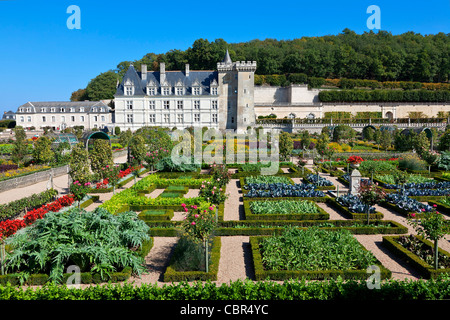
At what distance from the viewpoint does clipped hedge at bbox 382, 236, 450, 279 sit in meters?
8.35

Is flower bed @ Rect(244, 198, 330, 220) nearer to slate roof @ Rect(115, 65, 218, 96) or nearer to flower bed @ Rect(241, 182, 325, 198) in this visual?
flower bed @ Rect(241, 182, 325, 198)

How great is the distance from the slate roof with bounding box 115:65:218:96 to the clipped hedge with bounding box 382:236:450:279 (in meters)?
43.5

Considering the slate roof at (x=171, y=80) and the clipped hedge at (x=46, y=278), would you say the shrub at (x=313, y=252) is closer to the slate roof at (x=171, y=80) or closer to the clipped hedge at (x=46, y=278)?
the clipped hedge at (x=46, y=278)

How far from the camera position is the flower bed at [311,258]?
826 cm

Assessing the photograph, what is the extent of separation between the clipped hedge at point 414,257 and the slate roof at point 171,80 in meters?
43.5

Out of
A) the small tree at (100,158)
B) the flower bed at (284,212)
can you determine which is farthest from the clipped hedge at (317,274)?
the small tree at (100,158)

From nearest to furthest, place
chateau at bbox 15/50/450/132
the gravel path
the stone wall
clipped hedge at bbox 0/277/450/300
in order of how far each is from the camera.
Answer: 1. clipped hedge at bbox 0/277/450/300
2. the gravel path
3. the stone wall
4. chateau at bbox 15/50/450/132

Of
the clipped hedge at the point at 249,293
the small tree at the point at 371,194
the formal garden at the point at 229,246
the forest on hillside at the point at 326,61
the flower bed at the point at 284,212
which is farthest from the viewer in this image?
the forest on hillside at the point at 326,61

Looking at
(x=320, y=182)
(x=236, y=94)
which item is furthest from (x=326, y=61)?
(x=320, y=182)

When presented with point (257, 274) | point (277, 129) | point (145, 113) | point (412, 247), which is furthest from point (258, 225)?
point (145, 113)

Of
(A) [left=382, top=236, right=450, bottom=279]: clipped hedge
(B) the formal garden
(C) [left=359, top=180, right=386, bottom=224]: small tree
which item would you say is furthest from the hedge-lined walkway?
(A) [left=382, top=236, right=450, bottom=279]: clipped hedge

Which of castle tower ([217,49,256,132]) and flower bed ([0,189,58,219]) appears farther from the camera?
castle tower ([217,49,256,132])

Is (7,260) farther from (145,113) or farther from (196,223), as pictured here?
(145,113)

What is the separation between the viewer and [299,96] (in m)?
60.9
